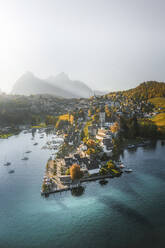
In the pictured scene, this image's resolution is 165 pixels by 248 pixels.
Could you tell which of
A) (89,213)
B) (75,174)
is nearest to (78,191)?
(75,174)

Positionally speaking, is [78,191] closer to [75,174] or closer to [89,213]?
[75,174]

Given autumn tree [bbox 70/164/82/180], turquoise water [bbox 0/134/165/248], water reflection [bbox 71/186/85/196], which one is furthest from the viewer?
autumn tree [bbox 70/164/82/180]

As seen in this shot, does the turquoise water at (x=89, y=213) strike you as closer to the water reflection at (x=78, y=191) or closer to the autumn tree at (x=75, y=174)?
the water reflection at (x=78, y=191)

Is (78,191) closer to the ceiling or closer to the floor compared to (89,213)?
closer to the ceiling

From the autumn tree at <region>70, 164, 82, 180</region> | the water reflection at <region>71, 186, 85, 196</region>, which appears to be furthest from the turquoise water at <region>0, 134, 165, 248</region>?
the autumn tree at <region>70, 164, 82, 180</region>

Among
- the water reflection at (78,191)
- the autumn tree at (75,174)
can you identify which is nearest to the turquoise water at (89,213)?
the water reflection at (78,191)

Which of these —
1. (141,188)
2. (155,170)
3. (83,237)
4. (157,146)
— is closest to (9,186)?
(83,237)

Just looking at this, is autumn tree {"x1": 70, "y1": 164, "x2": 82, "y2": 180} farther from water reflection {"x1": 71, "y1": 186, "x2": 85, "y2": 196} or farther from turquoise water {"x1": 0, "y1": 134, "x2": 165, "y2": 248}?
turquoise water {"x1": 0, "y1": 134, "x2": 165, "y2": 248}

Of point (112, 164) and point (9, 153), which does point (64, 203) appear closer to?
point (112, 164)
